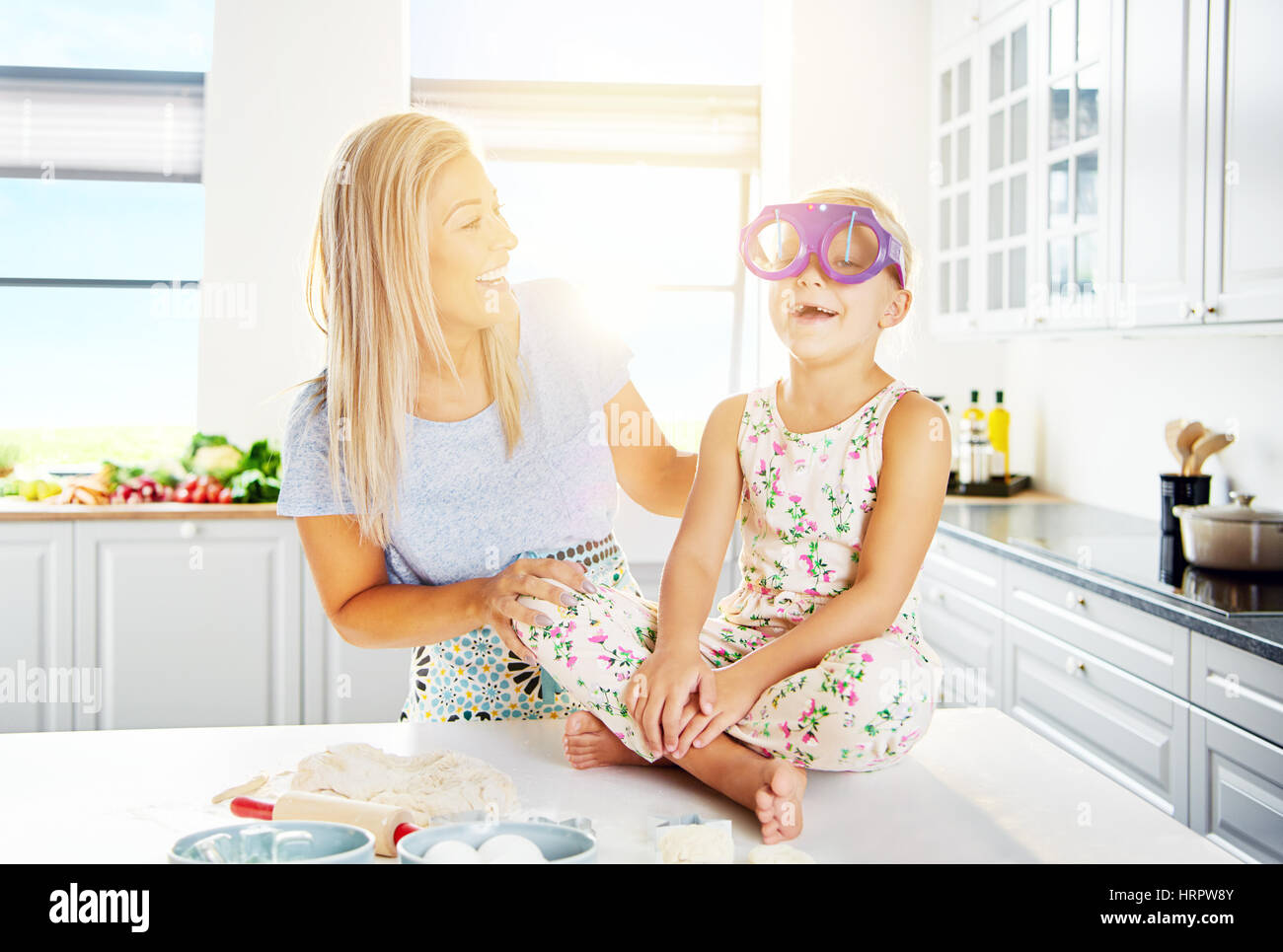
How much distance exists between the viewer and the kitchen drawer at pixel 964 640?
9.02 ft

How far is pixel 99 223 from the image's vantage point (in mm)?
3918

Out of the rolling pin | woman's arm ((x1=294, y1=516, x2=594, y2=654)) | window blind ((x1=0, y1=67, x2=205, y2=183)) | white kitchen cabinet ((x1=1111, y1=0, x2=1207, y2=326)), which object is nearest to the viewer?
the rolling pin

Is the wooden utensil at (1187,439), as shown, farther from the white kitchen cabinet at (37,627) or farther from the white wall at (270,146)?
the white kitchen cabinet at (37,627)

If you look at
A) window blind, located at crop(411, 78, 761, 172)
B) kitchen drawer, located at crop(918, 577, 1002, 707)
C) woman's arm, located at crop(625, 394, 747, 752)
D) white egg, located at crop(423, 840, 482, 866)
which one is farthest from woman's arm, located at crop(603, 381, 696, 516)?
window blind, located at crop(411, 78, 761, 172)

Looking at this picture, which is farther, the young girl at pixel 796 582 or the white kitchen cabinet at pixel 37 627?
the white kitchen cabinet at pixel 37 627

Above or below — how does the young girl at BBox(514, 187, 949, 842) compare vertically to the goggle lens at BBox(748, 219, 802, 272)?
below

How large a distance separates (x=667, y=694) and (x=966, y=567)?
78.1 inches

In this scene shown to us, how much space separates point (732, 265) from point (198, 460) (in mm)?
2100

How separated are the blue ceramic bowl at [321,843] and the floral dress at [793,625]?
347 mm

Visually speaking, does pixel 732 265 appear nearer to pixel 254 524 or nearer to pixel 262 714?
pixel 254 524

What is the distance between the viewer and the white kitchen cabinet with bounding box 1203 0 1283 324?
1990mm

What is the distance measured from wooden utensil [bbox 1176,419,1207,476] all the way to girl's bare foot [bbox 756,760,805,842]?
6.77ft

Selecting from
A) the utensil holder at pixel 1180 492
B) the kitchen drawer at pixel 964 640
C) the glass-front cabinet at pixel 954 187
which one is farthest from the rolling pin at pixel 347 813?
the glass-front cabinet at pixel 954 187

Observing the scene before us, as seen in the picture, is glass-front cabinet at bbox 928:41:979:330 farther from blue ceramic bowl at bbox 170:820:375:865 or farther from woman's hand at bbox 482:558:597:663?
blue ceramic bowl at bbox 170:820:375:865
